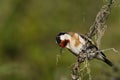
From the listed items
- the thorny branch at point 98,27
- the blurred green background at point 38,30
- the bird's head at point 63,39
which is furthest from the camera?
the blurred green background at point 38,30

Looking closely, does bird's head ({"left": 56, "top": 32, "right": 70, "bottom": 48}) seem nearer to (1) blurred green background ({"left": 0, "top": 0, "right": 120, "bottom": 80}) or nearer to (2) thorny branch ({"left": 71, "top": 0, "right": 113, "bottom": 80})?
(2) thorny branch ({"left": 71, "top": 0, "right": 113, "bottom": 80})

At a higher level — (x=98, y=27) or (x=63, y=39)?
(x=63, y=39)

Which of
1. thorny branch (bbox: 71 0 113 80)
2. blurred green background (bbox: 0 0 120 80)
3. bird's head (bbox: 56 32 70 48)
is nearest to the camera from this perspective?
thorny branch (bbox: 71 0 113 80)

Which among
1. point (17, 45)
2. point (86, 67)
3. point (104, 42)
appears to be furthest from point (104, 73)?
point (17, 45)

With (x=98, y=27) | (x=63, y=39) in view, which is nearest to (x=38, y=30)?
(x=63, y=39)

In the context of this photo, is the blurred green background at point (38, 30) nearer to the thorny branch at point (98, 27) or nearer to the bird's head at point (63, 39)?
the bird's head at point (63, 39)

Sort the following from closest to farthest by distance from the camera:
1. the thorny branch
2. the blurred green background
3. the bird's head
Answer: the thorny branch < the bird's head < the blurred green background

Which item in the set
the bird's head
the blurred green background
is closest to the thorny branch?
the bird's head

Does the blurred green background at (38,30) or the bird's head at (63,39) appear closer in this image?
A: the bird's head at (63,39)

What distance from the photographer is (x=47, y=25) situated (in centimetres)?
958

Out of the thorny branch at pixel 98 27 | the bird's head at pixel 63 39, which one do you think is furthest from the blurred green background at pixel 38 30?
the thorny branch at pixel 98 27

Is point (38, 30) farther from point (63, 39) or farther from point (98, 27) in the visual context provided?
point (98, 27)

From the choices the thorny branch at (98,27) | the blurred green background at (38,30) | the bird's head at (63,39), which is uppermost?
the blurred green background at (38,30)

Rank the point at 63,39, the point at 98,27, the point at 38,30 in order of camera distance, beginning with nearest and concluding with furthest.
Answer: the point at 98,27, the point at 63,39, the point at 38,30
